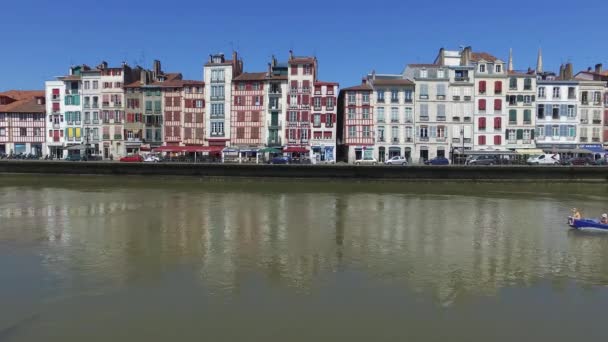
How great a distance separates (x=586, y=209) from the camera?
2691 centimetres

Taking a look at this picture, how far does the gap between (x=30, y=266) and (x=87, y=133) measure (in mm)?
54982

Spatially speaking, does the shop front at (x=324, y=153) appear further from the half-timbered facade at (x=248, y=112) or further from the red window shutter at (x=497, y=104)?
the red window shutter at (x=497, y=104)

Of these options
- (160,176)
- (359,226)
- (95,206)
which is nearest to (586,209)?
(359,226)

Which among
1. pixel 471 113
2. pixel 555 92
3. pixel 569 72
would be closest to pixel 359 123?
pixel 471 113

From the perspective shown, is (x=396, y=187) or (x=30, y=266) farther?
(x=396, y=187)

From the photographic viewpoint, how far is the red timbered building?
189ft

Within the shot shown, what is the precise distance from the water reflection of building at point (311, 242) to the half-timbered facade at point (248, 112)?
30.7 metres

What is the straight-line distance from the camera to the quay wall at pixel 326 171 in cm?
4181

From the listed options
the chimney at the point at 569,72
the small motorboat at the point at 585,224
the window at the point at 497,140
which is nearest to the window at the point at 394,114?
the window at the point at 497,140

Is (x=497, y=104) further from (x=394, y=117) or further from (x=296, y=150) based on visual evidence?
(x=296, y=150)

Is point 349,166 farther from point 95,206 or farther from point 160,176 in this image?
point 95,206

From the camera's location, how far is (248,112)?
59156 mm

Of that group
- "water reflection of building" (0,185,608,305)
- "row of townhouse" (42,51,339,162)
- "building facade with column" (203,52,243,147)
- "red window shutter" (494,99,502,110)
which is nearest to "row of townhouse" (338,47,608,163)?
"red window shutter" (494,99,502,110)

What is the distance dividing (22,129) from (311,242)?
63.1 meters
